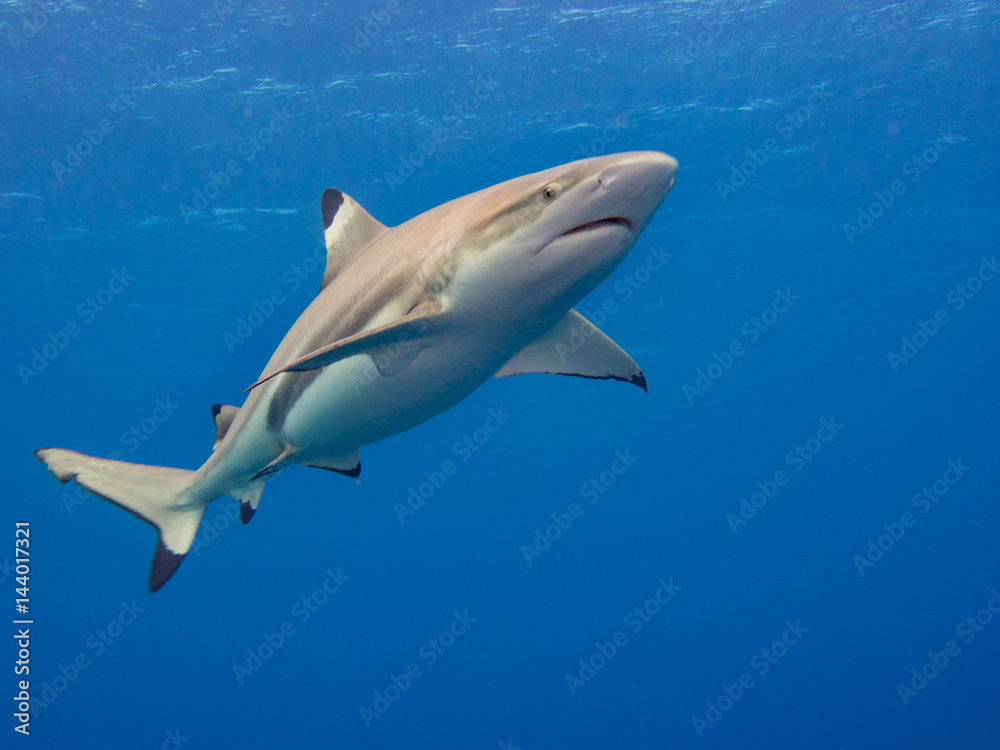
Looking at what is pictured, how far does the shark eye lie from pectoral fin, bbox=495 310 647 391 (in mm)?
1448

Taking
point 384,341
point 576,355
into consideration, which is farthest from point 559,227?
point 576,355

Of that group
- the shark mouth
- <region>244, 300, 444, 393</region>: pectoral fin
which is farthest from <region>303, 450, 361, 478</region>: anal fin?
the shark mouth

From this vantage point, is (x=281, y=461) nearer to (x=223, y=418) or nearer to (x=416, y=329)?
(x=223, y=418)

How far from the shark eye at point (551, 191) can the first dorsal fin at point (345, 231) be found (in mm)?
2274

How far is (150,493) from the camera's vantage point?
535 cm

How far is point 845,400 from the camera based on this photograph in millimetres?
72750

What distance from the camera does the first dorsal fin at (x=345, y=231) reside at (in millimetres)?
4844

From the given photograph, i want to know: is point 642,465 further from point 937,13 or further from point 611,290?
point 937,13

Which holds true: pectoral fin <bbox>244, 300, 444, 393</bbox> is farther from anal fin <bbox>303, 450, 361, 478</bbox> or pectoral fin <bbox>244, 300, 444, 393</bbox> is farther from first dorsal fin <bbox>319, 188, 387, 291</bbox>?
anal fin <bbox>303, 450, 361, 478</bbox>

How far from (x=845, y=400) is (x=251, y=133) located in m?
72.7

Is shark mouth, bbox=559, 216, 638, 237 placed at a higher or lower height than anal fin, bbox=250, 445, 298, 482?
higher

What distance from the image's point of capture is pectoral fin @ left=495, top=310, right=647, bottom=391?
436 cm

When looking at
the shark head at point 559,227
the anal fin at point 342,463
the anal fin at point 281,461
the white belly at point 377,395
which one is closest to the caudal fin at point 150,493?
the anal fin at point 281,461

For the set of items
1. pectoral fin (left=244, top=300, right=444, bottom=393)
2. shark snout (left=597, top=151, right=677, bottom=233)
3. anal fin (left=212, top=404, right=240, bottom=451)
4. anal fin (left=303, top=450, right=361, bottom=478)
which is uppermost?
shark snout (left=597, top=151, right=677, bottom=233)
